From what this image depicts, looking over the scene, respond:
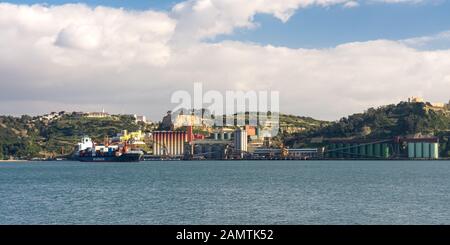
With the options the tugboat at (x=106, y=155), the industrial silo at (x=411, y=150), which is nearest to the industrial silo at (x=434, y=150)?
the industrial silo at (x=411, y=150)

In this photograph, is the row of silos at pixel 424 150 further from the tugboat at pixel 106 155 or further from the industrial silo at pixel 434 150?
the tugboat at pixel 106 155

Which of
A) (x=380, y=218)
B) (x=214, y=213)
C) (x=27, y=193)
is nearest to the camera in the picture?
(x=380, y=218)

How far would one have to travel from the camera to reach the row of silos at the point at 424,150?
193375 mm

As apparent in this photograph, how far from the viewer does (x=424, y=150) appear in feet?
639

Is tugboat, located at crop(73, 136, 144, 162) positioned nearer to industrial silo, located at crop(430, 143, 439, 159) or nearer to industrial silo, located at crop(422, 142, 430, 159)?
industrial silo, located at crop(422, 142, 430, 159)

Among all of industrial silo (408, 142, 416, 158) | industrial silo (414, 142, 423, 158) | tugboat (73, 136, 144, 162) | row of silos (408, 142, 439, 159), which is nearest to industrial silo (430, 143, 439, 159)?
row of silos (408, 142, 439, 159)

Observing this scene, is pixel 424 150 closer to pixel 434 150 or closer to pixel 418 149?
pixel 418 149

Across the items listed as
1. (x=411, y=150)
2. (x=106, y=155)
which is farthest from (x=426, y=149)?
(x=106, y=155)

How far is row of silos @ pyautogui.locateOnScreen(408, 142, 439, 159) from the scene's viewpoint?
19338 cm

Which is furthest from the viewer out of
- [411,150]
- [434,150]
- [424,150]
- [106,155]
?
[411,150]
